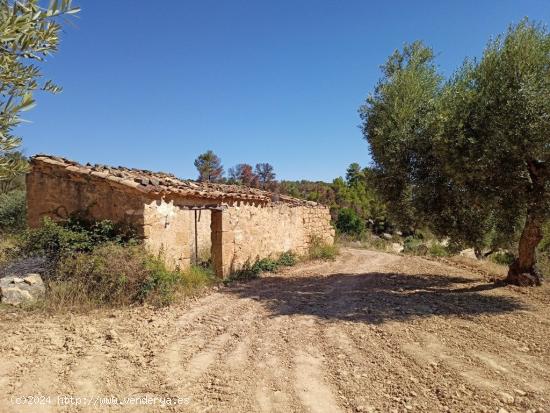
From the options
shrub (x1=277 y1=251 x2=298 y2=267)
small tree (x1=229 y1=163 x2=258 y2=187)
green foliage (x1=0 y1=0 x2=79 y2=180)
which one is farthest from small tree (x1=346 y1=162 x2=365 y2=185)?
green foliage (x1=0 y1=0 x2=79 y2=180)

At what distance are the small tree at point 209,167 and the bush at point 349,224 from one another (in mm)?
10267

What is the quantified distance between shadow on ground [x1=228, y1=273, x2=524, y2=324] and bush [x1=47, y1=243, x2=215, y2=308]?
76.7 inches

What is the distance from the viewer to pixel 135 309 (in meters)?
6.50

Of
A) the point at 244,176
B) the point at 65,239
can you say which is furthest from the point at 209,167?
the point at 65,239

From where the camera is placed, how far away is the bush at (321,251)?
14.0m

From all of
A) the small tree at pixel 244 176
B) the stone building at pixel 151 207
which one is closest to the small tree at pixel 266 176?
the small tree at pixel 244 176

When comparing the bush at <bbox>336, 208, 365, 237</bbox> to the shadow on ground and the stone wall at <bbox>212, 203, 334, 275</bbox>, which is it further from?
the shadow on ground

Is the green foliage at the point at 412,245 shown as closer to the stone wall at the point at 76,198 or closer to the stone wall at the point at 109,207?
the stone wall at the point at 109,207

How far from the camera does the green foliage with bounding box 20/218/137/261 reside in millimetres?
7254

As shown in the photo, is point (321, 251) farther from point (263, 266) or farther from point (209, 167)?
point (209, 167)

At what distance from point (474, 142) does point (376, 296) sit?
11.6ft

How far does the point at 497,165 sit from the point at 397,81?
364 centimetres

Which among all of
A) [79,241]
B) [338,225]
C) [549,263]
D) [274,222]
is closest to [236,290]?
[79,241]

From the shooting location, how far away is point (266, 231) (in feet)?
39.5
